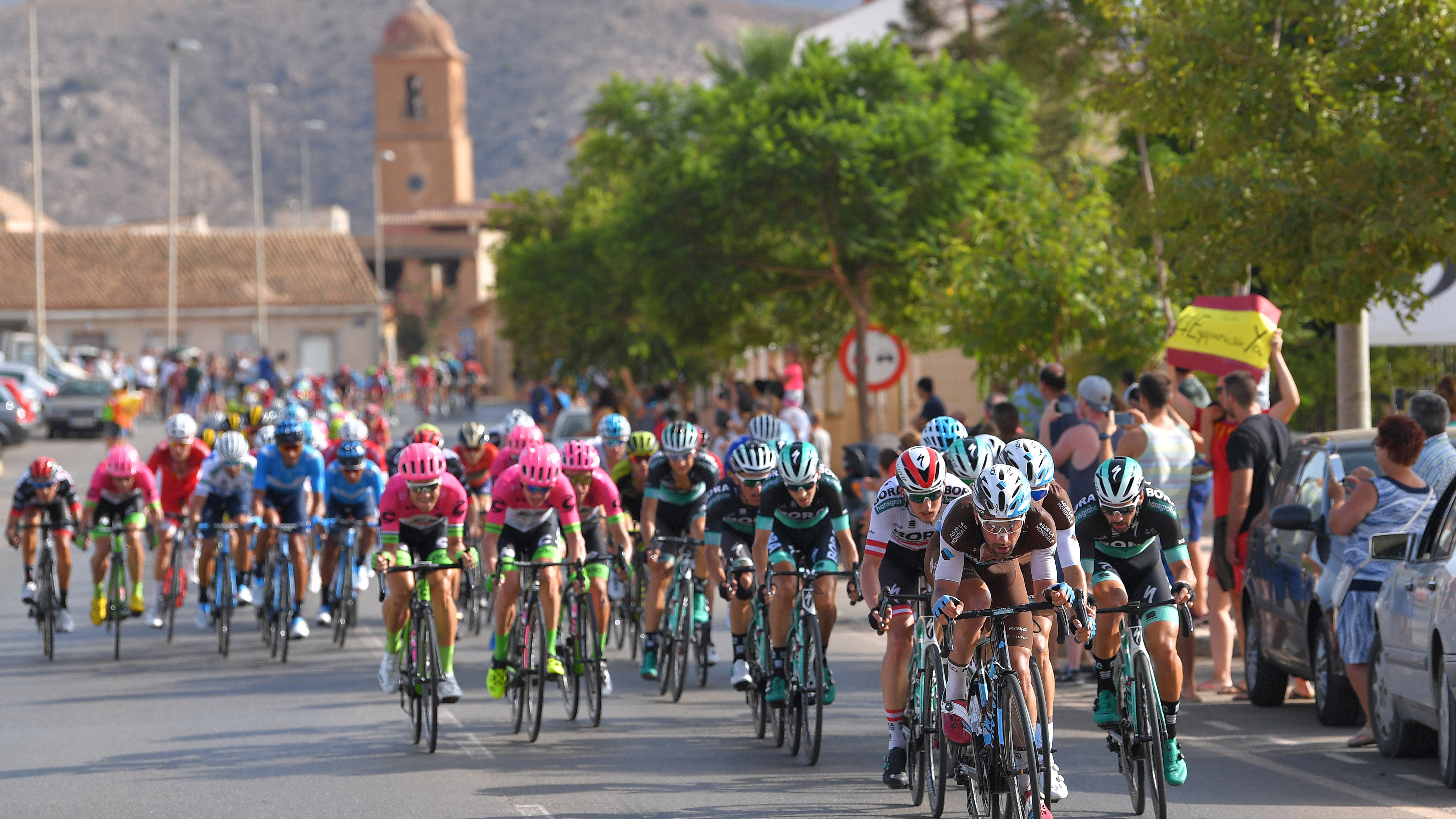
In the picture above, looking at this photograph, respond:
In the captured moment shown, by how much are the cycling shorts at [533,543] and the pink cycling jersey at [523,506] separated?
26 millimetres

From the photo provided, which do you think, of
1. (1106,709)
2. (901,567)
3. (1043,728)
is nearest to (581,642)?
(901,567)

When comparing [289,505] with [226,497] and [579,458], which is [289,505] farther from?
[579,458]

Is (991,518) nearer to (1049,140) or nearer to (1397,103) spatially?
(1397,103)

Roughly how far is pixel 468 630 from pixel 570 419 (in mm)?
10734

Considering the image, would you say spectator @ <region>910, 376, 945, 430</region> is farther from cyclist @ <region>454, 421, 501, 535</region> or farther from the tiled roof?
the tiled roof

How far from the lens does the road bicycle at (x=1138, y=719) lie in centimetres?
835

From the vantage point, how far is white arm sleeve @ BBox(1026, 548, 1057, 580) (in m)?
8.26

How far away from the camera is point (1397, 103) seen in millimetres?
13992

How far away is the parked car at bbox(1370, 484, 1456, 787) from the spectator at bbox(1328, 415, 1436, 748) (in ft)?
0.41

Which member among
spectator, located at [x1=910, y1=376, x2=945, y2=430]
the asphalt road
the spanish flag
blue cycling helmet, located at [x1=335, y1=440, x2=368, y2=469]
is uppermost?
the spanish flag

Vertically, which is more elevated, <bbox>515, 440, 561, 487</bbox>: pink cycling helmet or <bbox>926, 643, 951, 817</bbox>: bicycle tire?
<bbox>515, 440, 561, 487</bbox>: pink cycling helmet

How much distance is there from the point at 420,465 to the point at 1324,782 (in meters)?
5.50

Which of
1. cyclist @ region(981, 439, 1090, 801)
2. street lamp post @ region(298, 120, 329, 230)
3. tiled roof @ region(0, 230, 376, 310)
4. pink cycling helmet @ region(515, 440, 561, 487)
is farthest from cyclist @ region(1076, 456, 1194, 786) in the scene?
tiled roof @ region(0, 230, 376, 310)

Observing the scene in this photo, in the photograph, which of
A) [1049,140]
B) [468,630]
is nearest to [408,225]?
[1049,140]
